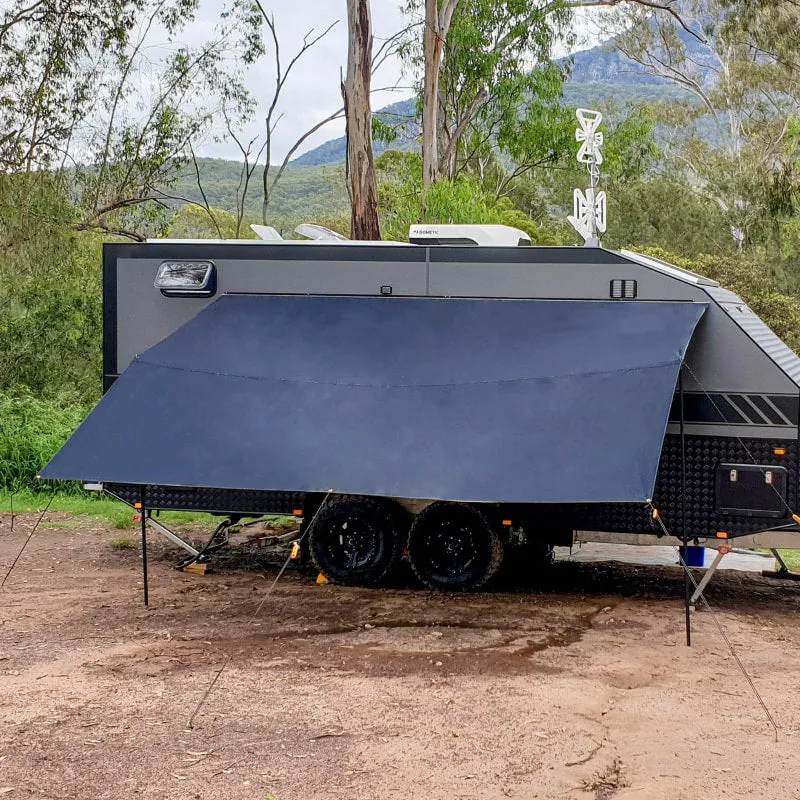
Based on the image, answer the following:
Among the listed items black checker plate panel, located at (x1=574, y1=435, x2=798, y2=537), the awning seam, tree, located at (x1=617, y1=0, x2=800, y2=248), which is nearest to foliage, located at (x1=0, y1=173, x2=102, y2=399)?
the awning seam

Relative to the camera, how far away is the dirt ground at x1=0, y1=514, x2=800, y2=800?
16.0ft

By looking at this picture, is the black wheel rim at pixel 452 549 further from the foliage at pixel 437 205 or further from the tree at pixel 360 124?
the foliage at pixel 437 205

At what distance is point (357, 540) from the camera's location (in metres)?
8.80

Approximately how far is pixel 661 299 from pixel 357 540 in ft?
9.79

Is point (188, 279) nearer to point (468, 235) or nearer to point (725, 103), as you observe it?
point (468, 235)

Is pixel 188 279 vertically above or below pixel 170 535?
above

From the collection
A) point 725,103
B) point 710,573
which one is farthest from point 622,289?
point 725,103

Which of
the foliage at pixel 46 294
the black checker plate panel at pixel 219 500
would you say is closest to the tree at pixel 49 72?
the foliage at pixel 46 294

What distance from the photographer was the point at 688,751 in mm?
5152

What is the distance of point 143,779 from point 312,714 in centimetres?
108

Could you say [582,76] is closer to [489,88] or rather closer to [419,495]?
[489,88]

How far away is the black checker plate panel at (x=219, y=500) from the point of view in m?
8.78

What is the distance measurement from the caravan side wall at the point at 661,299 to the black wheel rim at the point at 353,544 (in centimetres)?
147

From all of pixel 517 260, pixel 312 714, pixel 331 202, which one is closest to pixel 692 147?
pixel 331 202
